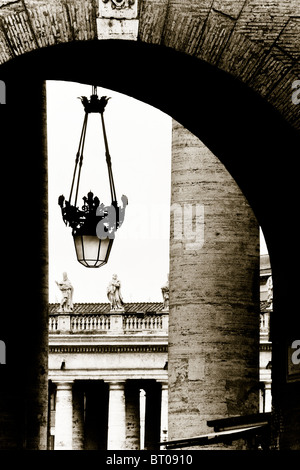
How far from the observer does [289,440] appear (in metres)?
13.0

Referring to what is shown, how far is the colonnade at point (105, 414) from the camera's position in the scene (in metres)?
77.9

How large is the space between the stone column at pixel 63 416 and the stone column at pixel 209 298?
199ft

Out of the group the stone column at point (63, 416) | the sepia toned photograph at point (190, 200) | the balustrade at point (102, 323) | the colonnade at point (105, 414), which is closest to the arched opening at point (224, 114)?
the sepia toned photograph at point (190, 200)

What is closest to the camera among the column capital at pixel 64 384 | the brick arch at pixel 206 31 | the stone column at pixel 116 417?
the brick arch at pixel 206 31

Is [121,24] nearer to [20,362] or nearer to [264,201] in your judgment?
[264,201]

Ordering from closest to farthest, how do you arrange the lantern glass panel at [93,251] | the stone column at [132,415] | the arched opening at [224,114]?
the arched opening at [224,114] < the lantern glass panel at [93,251] < the stone column at [132,415]

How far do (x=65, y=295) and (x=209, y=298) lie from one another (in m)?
64.9

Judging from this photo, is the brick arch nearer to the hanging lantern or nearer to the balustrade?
the hanging lantern

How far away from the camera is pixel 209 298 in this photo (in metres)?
17.3

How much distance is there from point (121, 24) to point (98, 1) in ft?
0.68

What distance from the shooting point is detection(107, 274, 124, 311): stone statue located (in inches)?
3204

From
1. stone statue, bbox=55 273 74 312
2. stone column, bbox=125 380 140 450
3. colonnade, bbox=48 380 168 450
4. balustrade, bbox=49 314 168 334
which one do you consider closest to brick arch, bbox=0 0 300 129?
stone column, bbox=125 380 140 450

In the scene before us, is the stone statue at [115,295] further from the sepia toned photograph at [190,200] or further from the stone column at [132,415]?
the sepia toned photograph at [190,200]
